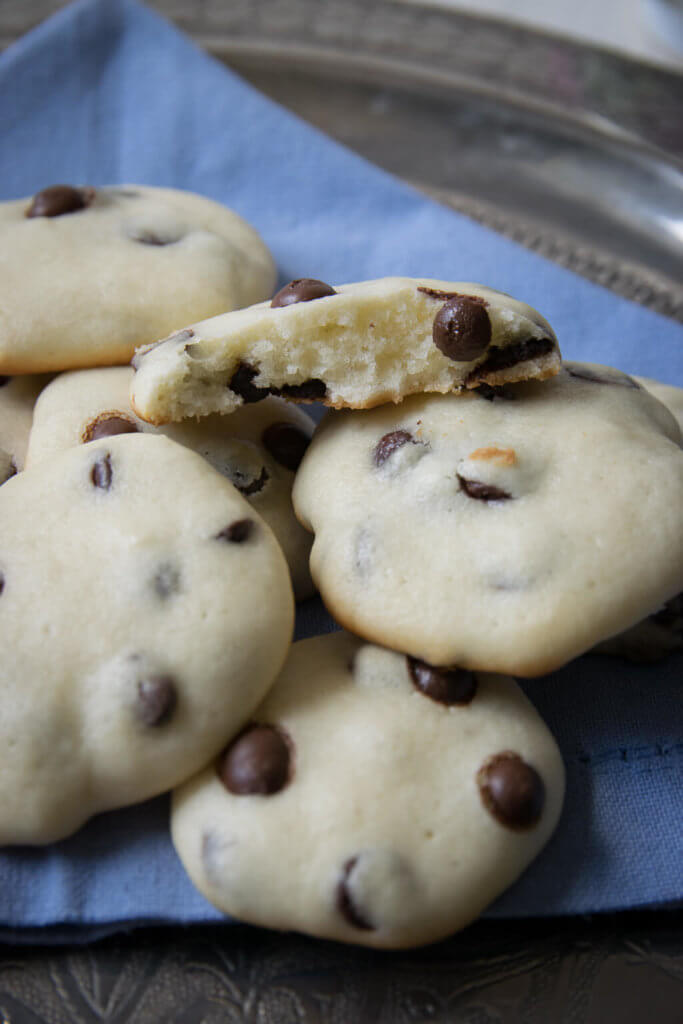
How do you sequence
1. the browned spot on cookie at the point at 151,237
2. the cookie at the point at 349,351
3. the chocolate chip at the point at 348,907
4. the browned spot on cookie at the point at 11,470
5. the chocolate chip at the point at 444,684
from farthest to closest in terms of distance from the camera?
the browned spot on cookie at the point at 151,237
the browned spot on cookie at the point at 11,470
the cookie at the point at 349,351
the chocolate chip at the point at 444,684
the chocolate chip at the point at 348,907

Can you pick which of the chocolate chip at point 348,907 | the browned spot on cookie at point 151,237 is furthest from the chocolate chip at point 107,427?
the chocolate chip at point 348,907

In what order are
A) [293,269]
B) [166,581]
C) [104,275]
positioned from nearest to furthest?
[166,581], [104,275], [293,269]

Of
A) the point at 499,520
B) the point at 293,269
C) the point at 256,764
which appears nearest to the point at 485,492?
the point at 499,520

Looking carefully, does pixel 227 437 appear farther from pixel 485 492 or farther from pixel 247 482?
pixel 485 492

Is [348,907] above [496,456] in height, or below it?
below

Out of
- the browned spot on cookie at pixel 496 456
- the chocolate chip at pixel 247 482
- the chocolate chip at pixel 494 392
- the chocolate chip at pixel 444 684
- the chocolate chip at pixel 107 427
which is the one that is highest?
the chocolate chip at pixel 494 392

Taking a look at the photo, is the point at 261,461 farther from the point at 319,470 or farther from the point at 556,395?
the point at 556,395

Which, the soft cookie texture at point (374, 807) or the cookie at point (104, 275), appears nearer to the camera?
the soft cookie texture at point (374, 807)

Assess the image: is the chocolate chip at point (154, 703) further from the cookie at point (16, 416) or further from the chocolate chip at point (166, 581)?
the cookie at point (16, 416)
